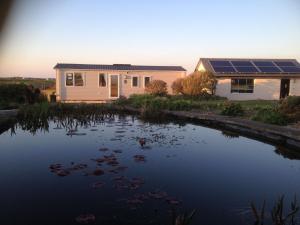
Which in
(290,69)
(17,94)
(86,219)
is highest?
(290,69)

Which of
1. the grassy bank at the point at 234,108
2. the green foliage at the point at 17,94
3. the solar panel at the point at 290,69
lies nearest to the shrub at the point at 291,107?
the grassy bank at the point at 234,108

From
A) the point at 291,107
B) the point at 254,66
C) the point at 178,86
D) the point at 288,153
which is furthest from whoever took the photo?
the point at 254,66

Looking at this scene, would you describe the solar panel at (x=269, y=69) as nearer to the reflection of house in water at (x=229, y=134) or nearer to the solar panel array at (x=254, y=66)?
the solar panel array at (x=254, y=66)

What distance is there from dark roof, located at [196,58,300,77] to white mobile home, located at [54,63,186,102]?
2.56 m

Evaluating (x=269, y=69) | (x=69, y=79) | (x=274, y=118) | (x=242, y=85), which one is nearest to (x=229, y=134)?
(x=274, y=118)

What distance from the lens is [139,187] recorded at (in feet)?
16.3

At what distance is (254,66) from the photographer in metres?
22.7

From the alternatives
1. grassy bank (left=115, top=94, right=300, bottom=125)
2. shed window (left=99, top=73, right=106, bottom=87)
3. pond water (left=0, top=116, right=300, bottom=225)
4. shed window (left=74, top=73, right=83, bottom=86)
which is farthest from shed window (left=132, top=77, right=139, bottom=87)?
pond water (left=0, top=116, right=300, bottom=225)

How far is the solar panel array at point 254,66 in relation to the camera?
71.1 feet

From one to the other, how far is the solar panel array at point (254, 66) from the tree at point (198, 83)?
1586 mm

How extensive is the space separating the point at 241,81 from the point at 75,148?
1665 centimetres

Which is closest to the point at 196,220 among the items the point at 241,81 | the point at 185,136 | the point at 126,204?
the point at 126,204

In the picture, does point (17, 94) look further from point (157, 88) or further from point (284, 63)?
point (284, 63)

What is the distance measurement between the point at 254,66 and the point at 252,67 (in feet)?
1.22
